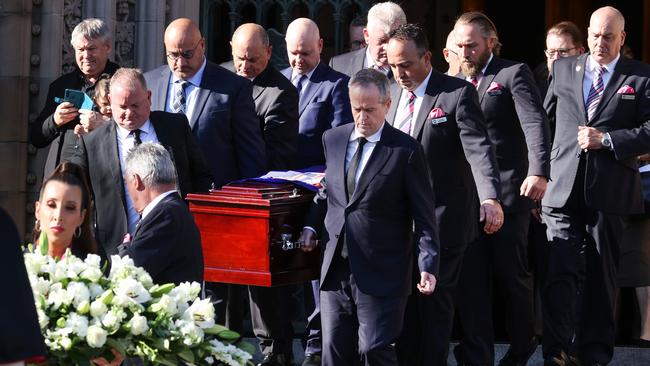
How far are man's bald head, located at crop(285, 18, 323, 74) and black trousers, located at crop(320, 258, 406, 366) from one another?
6.47 ft

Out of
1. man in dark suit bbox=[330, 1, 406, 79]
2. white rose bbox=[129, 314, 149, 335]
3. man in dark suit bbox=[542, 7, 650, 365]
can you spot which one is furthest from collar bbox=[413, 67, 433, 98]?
white rose bbox=[129, 314, 149, 335]

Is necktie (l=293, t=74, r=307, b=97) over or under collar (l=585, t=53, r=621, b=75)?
under

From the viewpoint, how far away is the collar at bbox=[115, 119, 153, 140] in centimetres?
845

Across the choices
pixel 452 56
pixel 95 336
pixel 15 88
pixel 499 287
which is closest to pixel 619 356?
Result: pixel 499 287

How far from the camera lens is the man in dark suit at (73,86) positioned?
9.16 meters

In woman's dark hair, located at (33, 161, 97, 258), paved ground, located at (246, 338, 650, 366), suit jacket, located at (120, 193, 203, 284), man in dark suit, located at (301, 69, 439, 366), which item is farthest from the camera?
paved ground, located at (246, 338, 650, 366)

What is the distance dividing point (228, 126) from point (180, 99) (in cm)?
33

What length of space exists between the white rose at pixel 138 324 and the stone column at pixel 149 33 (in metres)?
5.47

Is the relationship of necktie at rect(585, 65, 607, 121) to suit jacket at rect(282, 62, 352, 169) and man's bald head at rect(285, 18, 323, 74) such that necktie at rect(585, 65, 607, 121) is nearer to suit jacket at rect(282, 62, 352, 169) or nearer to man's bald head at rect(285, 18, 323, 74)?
suit jacket at rect(282, 62, 352, 169)

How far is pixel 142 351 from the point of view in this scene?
18.3ft

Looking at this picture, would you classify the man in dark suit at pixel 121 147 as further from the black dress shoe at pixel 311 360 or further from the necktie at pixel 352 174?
the black dress shoe at pixel 311 360

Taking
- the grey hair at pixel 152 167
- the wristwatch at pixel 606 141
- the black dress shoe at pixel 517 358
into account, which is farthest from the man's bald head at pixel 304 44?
the grey hair at pixel 152 167

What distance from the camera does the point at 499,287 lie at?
9523 millimetres

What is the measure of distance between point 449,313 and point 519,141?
127 centimetres
